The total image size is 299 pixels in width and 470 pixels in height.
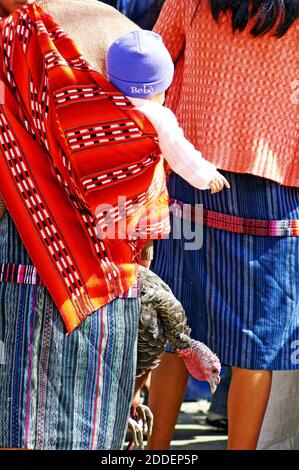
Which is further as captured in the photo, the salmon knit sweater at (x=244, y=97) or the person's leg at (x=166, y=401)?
the person's leg at (x=166, y=401)

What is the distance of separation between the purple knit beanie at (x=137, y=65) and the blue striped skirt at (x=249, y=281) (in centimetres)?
112

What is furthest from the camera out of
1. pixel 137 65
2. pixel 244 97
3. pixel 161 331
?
pixel 244 97

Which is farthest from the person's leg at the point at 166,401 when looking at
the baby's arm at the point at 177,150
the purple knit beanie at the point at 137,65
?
the purple knit beanie at the point at 137,65

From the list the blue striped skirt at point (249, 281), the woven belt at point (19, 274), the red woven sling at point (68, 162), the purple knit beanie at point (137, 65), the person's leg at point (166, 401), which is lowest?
the person's leg at point (166, 401)

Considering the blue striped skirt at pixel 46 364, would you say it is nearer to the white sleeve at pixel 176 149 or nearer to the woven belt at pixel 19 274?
the woven belt at pixel 19 274

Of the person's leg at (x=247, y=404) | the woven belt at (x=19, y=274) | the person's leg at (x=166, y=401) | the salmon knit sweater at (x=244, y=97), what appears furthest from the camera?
the person's leg at (x=166, y=401)

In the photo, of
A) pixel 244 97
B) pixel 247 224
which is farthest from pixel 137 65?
pixel 247 224

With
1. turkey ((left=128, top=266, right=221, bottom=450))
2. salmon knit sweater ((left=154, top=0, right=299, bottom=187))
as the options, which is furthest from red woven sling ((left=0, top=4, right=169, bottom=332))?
salmon knit sweater ((left=154, top=0, right=299, bottom=187))

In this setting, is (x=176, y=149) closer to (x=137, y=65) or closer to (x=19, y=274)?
(x=137, y=65)

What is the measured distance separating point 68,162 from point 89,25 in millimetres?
373

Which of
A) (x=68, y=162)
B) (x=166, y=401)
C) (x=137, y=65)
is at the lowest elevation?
(x=166, y=401)

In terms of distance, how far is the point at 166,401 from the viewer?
3982 millimetres

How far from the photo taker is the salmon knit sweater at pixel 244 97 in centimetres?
356

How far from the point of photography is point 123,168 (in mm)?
2590
